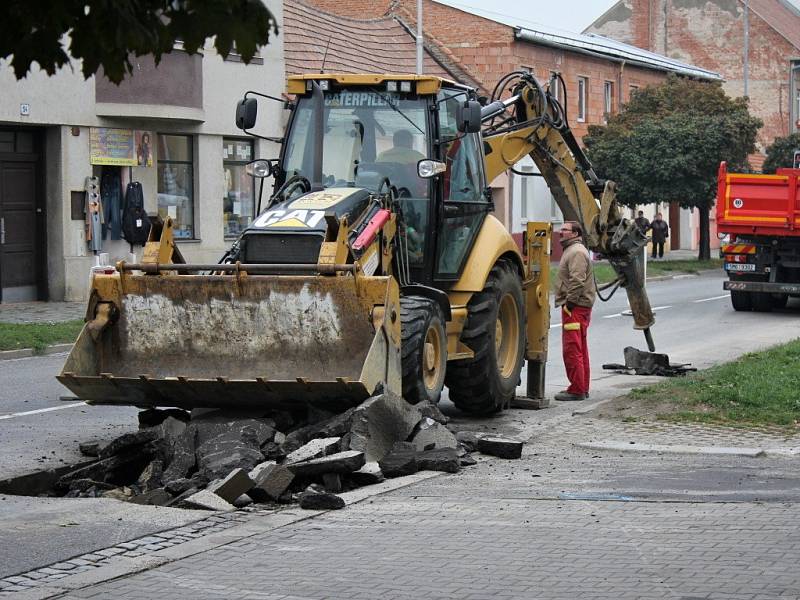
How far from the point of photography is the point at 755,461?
1058 centimetres

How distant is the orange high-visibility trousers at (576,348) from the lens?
14250 millimetres

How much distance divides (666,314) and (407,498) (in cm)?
1748

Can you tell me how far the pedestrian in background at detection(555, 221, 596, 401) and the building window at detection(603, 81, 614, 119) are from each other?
36984 mm

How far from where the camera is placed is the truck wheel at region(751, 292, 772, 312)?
26391mm

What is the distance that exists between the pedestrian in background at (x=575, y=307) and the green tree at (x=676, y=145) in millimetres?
27964

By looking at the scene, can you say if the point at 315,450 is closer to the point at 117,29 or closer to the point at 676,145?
the point at 117,29

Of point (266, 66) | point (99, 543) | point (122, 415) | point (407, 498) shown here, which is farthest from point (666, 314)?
point (99, 543)

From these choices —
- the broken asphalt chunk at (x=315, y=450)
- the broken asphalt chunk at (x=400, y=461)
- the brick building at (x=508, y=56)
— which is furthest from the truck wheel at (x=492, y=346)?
the brick building at (x=508, y=56)

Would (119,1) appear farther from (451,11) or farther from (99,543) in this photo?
(451,11)

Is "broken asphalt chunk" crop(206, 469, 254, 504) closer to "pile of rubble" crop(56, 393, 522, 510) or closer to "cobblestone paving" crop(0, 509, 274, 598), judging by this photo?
"pile of rubble" crop(56, 393, 522, 510)

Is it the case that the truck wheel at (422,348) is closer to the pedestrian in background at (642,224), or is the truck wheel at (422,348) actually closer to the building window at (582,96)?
the pedestrian in background at (642,224)

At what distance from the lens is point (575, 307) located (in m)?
14.5

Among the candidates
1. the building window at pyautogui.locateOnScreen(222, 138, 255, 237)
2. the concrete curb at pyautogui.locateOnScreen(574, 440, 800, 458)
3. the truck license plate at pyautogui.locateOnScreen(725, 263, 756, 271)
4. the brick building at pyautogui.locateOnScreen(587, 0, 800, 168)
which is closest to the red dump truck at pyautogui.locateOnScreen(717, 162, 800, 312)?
the truck license plate at pyautogui.locateOnScreen(725, 263, 756, 271)

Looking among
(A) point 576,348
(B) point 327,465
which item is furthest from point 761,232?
(B) point 327,465
